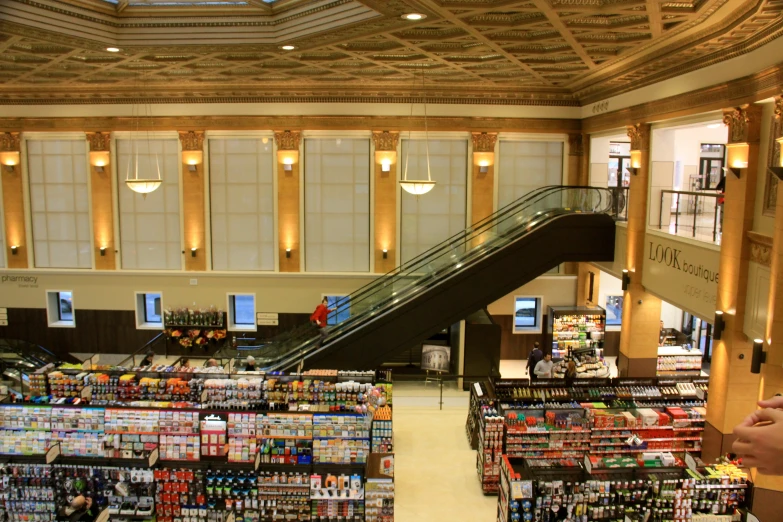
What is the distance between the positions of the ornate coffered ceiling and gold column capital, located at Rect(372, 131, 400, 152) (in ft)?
5.43

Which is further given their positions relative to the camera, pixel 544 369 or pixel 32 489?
pixel 544 369

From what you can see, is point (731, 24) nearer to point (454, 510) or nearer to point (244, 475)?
point (454, 510)

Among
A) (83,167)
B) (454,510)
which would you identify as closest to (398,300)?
(454,510)

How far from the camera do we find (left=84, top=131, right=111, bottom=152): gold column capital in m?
17.1

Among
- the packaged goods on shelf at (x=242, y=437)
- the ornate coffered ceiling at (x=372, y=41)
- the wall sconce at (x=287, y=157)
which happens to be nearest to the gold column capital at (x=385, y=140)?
the ornate coffered ceiling at (x=372, y=41)

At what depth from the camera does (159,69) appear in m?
13.3

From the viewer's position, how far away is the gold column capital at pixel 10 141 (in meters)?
17.3

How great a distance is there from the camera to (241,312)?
18578 mm

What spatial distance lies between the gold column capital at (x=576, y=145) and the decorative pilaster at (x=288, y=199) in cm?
776

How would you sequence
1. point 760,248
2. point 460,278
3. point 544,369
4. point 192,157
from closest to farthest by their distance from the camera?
1. point 760,248
2. point 460,278
3. point 544,369
4. point 192,157

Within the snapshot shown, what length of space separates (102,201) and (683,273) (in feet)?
50.8

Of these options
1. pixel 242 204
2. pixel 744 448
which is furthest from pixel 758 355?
pixel 242 204

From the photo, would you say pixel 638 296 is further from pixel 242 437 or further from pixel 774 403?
pixel 774 403

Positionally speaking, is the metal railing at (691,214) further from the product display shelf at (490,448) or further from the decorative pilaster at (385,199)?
the decorative pilaster at (385,199)
